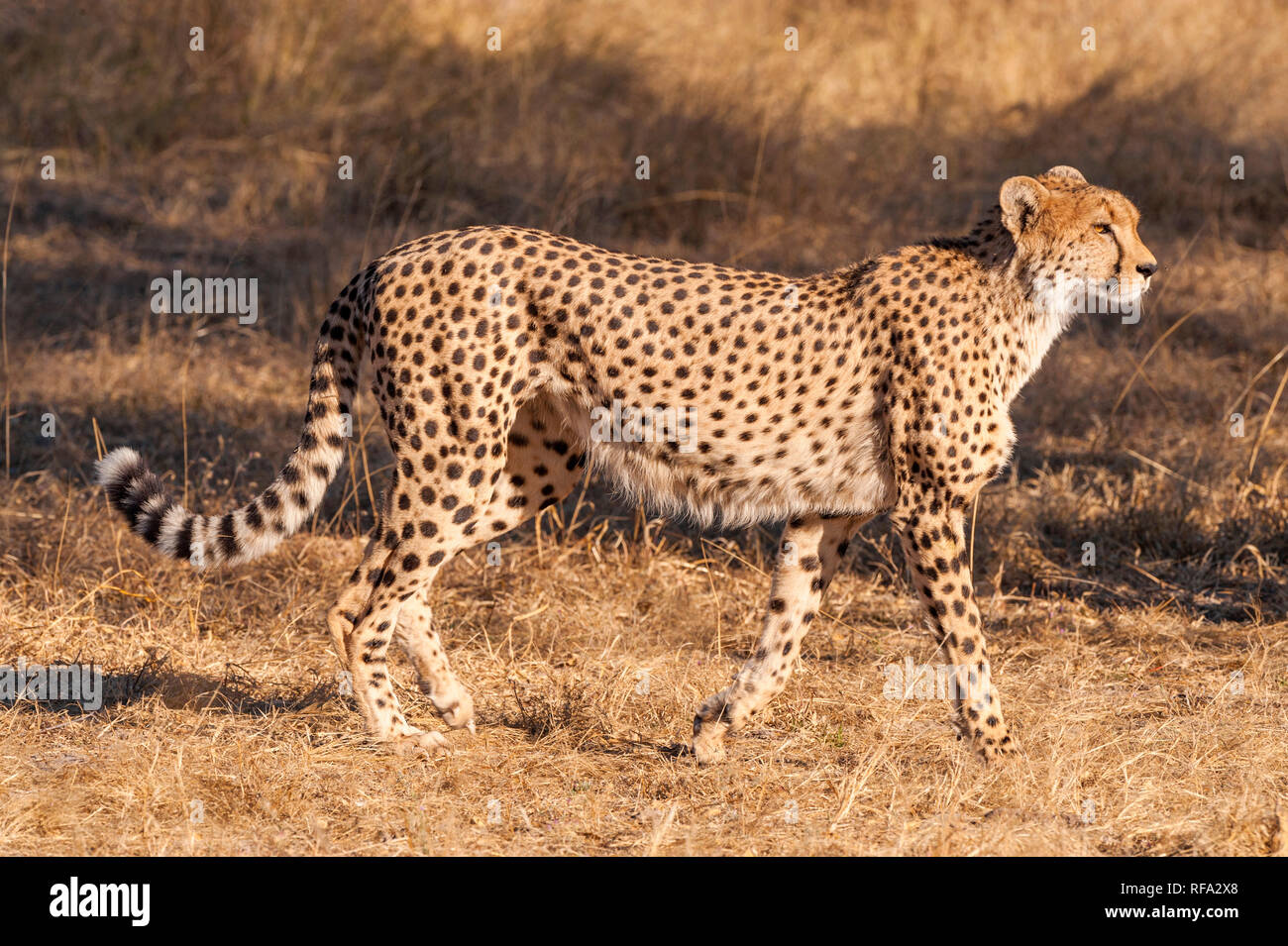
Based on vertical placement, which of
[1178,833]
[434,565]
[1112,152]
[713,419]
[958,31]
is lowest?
[1178,833]

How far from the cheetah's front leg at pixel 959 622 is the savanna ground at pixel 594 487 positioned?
Result: 14cm

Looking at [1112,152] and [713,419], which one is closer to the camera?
[713,419]

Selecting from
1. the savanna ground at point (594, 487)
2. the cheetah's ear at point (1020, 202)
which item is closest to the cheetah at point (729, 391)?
the cheetah's ear at point (1020, 202)

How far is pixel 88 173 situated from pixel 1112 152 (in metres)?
5.69

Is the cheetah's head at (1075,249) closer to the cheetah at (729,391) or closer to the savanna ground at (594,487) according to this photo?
the cheetah at (729,391)

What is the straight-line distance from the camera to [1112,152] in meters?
8.49

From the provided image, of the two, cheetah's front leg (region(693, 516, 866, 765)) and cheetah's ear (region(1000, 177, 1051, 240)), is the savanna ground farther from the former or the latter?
cheetah's ear (region(1000, 177, 1051, 240))

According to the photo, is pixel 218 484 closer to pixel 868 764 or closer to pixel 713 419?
pixel 713 419

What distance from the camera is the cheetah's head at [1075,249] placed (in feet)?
11.8

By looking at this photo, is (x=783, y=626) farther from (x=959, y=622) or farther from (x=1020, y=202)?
(x=1020, y=202)

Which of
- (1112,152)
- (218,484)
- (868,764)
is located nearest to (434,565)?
(868,764)

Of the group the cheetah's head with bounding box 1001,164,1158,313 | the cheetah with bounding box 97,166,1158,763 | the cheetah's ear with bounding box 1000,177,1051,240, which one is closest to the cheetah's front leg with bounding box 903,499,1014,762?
the cheetah with bounding box 97,166,1158,763

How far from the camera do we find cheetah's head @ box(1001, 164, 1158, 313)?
360 cm

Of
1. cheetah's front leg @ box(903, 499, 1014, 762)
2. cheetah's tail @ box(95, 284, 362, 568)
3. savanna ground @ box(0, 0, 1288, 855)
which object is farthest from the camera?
cheetah's tail @ box(95, 284, 362, 568)
